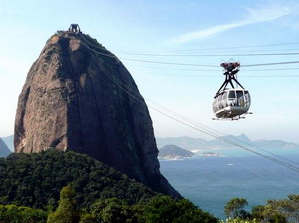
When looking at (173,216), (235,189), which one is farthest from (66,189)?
Result: (235,189)

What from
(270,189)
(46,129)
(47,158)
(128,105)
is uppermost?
(128,105)

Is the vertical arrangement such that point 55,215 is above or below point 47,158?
below

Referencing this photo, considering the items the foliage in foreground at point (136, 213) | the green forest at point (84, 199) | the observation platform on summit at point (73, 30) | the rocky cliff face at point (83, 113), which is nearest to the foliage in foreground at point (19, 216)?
the green forest at point (84, 199)

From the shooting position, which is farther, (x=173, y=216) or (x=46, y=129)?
(x=46, y=129)

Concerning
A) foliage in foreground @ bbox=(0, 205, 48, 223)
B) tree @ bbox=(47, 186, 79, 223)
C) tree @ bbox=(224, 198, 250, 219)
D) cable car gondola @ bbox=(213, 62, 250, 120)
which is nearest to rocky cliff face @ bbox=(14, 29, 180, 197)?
foliage in foreground @ bbox=(0, 205, 48, 223)

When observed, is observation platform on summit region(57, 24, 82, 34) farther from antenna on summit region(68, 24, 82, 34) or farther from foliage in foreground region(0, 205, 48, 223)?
foliage in foreground region(0, 205, 48, 223)

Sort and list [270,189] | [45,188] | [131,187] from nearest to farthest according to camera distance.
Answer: [45,188] → [131,187] → [270,189]

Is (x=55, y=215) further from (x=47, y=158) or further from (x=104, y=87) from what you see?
(x=104, y=87)
